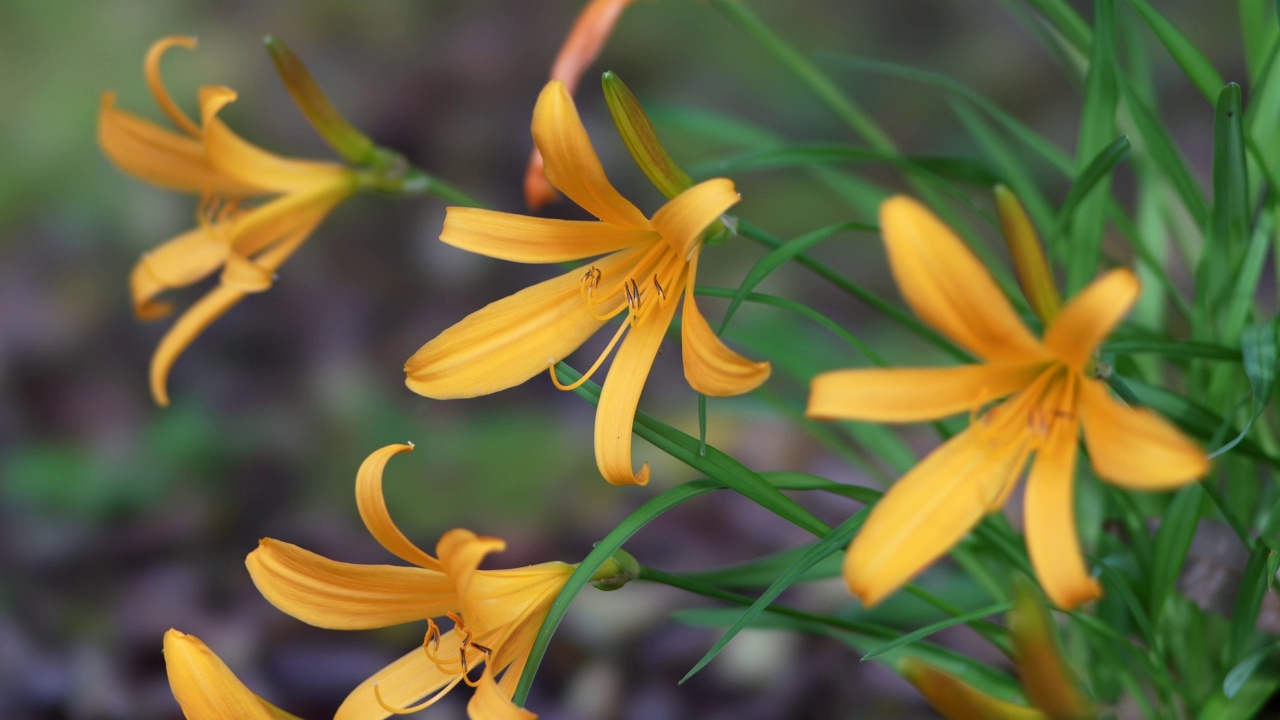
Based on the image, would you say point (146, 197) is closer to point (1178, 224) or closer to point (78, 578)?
point (78, 578)

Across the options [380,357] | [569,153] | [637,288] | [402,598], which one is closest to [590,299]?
[637,288]

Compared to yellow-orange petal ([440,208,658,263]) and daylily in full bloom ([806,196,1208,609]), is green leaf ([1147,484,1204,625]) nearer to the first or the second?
daylily in full bloom ([806,196,1208,609])

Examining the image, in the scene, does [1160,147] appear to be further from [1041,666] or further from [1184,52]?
[1041,666]

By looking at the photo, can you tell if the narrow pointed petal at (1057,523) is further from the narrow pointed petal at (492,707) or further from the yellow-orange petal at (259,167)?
the yellow-orange petal at (259,167)

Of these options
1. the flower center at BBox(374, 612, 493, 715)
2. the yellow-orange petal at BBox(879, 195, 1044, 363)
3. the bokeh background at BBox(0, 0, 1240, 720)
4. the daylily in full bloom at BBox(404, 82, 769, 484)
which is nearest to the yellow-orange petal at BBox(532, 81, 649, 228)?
the daylily in full bloom at BBox(404, 82, 769, 484)

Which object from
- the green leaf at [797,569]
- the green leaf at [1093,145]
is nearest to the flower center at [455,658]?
the green leaf at [797,569]

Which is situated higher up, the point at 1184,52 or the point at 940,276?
the point at 1184,52

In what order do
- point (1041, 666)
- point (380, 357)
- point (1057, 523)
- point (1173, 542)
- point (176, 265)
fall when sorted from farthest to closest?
point (380, 357), point (176, 265), point (1173, 542), point (1057, 523), point (1041, 666)
